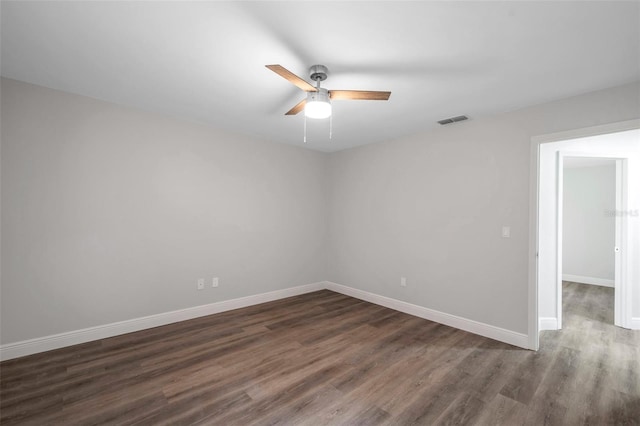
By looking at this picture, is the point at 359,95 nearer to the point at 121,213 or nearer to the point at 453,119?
the point at 453,119

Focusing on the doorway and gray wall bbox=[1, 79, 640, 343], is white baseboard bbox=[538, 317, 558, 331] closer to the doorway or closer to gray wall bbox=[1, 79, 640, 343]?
gray wall bbox=[1, 79, 640, 343]

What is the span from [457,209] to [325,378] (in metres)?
2.50

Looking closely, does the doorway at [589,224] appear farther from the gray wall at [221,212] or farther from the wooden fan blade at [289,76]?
the wooden fan blade at [289,76]

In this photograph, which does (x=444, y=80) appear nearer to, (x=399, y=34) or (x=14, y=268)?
(x=399, y=34)

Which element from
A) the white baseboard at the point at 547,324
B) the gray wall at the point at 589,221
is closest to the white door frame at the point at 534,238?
the white baseboard at the point at 547,324

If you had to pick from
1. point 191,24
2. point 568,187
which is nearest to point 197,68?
point 191,24

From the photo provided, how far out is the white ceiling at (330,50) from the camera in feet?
5.34

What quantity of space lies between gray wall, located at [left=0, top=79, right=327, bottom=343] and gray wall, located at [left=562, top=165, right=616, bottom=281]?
250 inches

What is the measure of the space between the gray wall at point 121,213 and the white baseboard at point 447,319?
1399 millimetres

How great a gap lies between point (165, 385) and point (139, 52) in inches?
102

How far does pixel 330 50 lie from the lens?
2.00 m

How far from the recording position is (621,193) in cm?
364

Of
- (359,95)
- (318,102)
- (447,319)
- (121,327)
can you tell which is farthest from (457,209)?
(121,327)

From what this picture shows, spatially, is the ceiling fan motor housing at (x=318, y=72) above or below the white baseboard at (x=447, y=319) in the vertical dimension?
above
